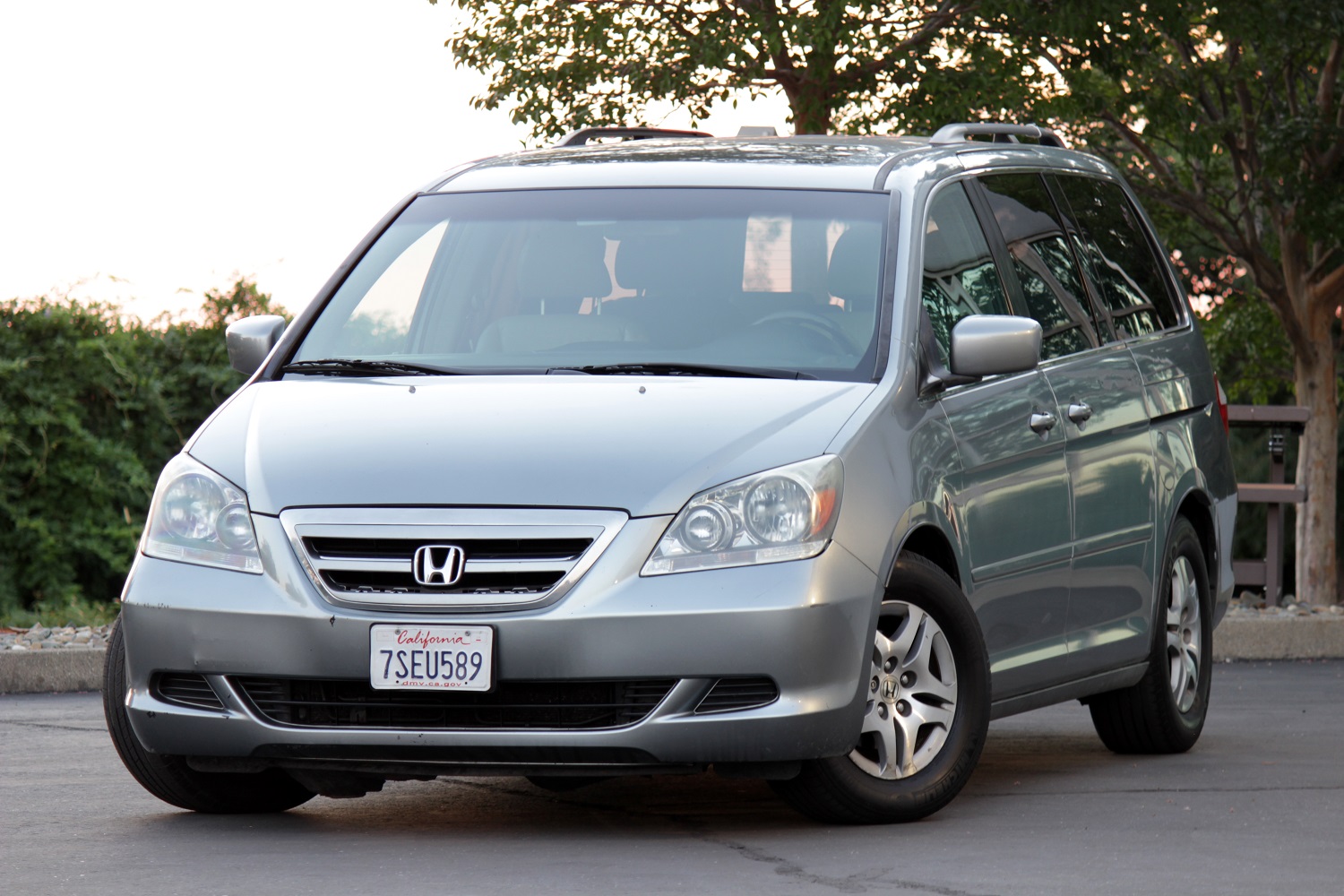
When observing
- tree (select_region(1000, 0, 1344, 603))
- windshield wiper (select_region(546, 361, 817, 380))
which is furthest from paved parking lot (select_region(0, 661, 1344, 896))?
tree (select_region(1000, 0, 1344, 603))

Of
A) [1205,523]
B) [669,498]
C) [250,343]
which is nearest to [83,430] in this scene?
[250,343]

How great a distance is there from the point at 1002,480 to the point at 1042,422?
337mm

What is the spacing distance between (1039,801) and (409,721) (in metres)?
1.98

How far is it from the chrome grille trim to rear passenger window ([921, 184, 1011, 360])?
1.52 m

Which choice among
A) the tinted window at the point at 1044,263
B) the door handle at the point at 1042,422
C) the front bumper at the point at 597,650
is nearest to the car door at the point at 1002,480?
the door handle at the point at 1042,422

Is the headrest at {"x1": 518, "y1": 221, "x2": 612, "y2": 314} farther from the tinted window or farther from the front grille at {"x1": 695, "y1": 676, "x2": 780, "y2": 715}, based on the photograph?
the front grille at {"x1": 695, "y1": 676, "x2": 780, "y2": 715}

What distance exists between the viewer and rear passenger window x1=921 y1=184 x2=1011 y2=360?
6.52 meters

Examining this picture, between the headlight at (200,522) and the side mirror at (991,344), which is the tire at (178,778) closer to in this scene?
the headlight at (200,522)

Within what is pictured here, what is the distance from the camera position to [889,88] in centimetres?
1723

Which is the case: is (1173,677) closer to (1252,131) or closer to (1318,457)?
(1252,131)

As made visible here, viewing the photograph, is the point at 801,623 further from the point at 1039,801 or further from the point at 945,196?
the point at 945,196

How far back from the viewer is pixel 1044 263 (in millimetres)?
7383

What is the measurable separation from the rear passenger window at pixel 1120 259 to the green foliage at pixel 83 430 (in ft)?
26.8

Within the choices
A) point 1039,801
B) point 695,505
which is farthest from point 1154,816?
point 695,505
